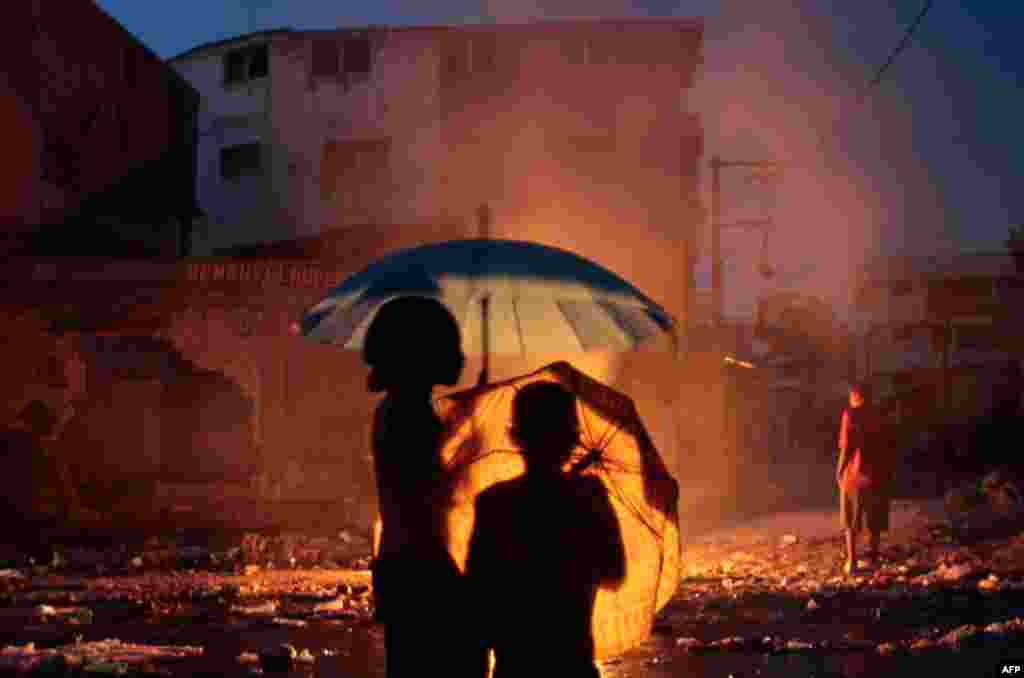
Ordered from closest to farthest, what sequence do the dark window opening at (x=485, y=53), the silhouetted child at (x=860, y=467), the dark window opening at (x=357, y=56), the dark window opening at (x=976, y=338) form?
the silhouetted child at (x=860, y=467) → the dark window opening at (x=485, y=53) → the dark window opening at (x=357, y=56) → the dark window opening at (x=976, y=338)

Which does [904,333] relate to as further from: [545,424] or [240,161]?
[545,424]

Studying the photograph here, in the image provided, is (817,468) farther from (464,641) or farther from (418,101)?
(464,641)

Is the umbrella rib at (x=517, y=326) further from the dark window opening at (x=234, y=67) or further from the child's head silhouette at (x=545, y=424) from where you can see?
the dark window opening at (x=234, y=67)

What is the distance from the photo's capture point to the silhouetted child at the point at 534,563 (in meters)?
3.45

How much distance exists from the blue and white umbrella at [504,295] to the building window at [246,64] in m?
25.8

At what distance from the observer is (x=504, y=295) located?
496cm

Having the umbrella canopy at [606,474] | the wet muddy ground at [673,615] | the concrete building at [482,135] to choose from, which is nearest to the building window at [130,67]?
the concrete building at [482,135]

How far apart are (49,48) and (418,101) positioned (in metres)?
10.1

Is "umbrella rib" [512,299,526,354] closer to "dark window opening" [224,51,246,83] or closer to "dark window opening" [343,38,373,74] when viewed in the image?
"dark window opening" [343,38,373,74]

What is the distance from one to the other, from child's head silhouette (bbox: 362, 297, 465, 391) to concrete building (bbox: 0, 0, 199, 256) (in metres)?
17.2

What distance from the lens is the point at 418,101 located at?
90.0 feet

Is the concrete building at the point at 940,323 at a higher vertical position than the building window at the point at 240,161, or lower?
lower

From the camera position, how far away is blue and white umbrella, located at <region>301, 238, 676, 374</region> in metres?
4.92

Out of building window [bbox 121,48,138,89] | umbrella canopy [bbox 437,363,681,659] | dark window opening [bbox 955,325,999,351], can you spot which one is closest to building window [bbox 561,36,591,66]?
building window [bbox 121,48,138,89]
